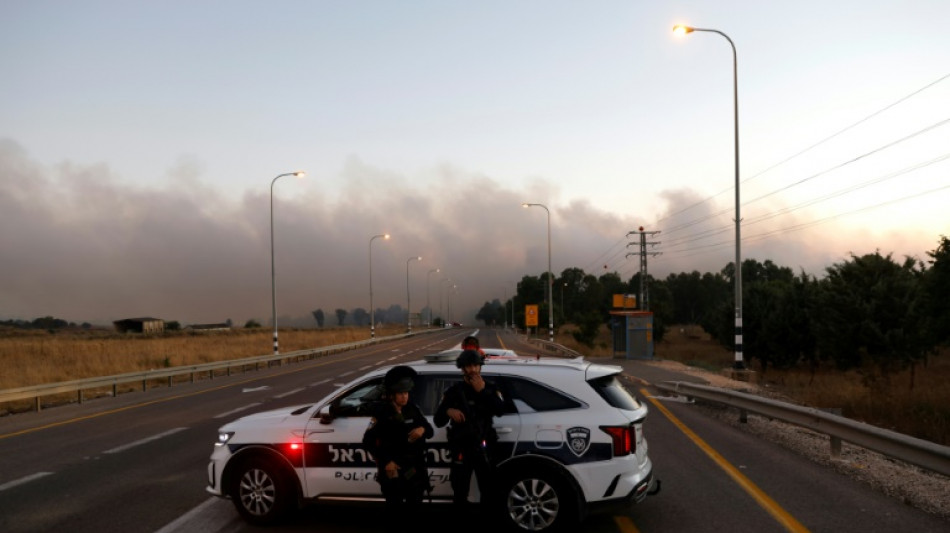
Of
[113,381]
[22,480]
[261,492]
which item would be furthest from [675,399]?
[113,381]

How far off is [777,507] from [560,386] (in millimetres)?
3009

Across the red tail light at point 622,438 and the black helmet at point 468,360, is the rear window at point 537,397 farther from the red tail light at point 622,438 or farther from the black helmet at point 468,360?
the black helmet at point 468,360

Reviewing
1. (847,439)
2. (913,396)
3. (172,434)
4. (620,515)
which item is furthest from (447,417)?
(913,396)

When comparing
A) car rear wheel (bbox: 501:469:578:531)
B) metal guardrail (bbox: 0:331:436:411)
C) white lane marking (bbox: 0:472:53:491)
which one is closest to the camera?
car rear wheel (bbox: 501:469:578:531)

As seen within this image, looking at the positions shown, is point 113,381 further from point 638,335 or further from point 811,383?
point 811,383

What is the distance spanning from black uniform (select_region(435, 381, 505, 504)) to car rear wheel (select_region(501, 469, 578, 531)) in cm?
25

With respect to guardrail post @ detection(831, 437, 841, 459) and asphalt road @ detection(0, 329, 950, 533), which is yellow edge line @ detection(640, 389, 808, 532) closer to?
asphalt road @ detection(0, 329, 950, 533)

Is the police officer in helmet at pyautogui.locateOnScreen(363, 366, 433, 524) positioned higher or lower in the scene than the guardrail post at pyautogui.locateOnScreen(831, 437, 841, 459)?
higher

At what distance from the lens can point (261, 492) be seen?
22.7 feet

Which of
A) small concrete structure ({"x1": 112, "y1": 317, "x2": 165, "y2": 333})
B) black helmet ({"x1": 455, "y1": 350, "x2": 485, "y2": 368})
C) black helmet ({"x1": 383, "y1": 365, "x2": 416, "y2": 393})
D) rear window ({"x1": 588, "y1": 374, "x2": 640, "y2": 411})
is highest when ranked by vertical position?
black helmet ({"x1": 455, "y1": 350, "x2": 485, "y2": 368})

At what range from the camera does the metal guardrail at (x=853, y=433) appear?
770 cm

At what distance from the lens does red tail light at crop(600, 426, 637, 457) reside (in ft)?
20.8

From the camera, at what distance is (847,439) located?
9680 mm

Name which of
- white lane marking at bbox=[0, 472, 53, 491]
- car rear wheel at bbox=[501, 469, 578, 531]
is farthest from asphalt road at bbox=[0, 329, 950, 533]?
car rear wheel at bbox=[501, 469, 578, 531]
